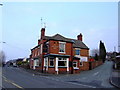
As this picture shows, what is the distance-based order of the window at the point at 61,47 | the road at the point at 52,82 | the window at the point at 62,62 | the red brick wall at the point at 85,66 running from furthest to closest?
the red brick wall at the point at 85,66 → the window at the point at 61,47 → the window at the point at 62,62 → the road at the point at 52,82

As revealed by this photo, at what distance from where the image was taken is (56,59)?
33250 millimetres

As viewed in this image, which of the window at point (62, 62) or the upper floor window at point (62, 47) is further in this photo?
the upper floor window at point (62, 47)

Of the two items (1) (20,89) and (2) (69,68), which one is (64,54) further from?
(1) (20,89)

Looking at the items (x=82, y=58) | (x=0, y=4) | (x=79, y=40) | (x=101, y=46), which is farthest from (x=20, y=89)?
(x=101, y=46)

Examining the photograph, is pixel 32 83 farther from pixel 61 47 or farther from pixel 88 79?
pixel 61 47

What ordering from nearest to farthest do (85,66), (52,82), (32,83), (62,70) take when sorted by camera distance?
1. (32,83)
2. (52,82)
3. (62,70)
4. (85,66)

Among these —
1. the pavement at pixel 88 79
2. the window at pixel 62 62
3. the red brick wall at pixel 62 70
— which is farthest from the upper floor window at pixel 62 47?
the pavement at pixel 88 79

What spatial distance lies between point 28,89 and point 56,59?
70.6 feet

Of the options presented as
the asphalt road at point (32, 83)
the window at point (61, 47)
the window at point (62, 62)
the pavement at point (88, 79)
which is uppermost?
the window at point (61, 47)


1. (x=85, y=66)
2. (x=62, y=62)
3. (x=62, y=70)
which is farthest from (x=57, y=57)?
(x=85, y=66)

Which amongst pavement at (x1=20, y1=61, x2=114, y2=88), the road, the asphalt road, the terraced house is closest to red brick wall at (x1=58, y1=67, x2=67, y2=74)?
the terraced house

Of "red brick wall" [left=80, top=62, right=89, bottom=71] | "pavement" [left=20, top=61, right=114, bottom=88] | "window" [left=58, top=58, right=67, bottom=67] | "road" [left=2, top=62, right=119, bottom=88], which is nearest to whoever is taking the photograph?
"road" [left=2, top=62, right=119, bottom=88]

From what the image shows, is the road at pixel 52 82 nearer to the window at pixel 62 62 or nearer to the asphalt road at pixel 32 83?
the asphalt road at pixel 32 83

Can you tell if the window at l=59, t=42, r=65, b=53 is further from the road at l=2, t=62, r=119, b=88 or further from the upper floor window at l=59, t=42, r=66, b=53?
the road at l=2, t=62, r=119, b=88
